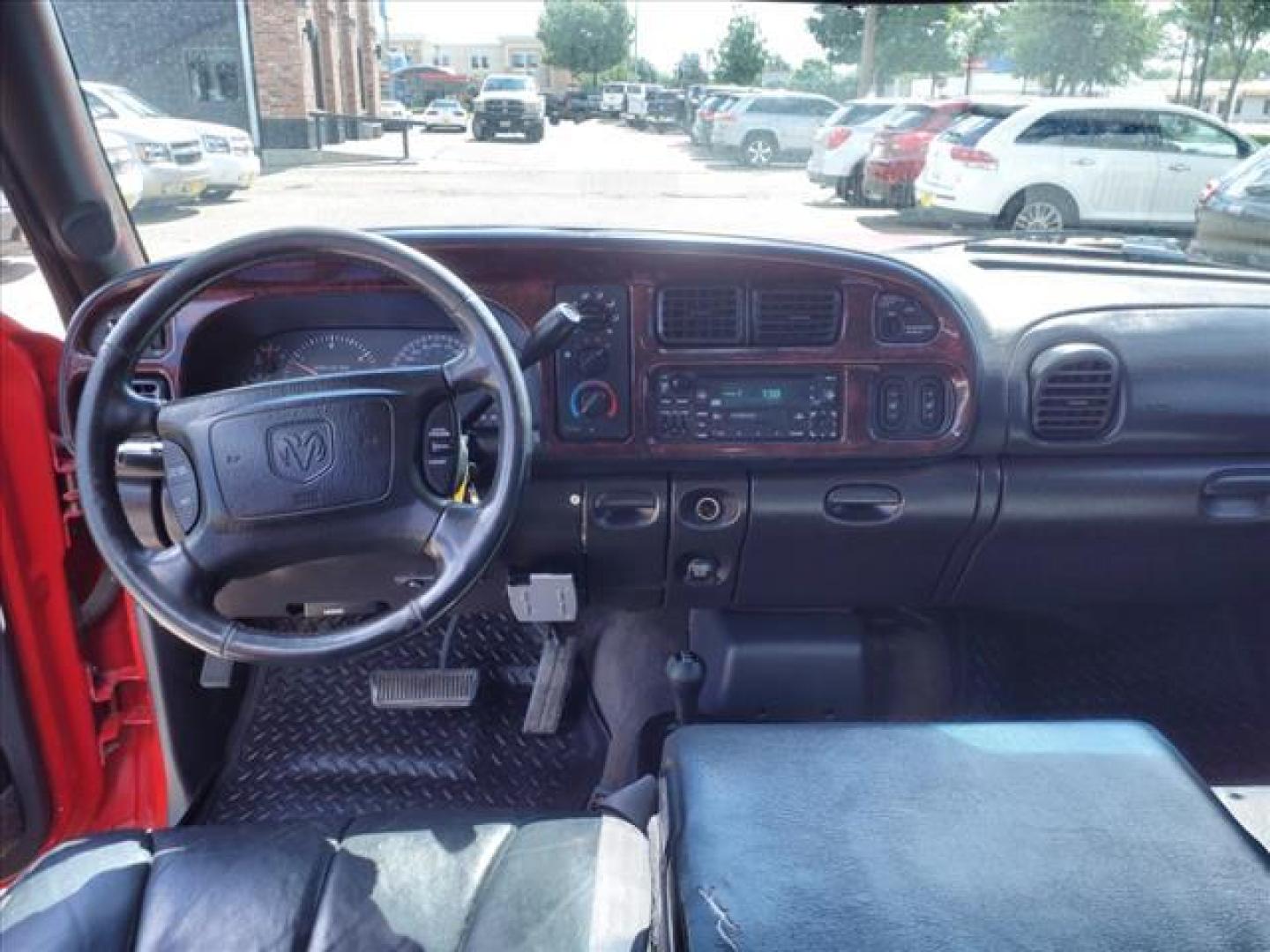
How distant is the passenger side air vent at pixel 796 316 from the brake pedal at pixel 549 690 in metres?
0.90

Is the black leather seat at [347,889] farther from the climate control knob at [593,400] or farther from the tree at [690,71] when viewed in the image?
the tree at [690,71]

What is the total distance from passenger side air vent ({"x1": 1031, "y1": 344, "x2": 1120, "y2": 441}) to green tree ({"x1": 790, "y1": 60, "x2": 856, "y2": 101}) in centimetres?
113

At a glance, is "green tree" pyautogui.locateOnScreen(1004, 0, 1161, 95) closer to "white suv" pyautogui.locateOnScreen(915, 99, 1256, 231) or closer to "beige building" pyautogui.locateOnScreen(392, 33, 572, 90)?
"white suv" pyautogui.locateOnScreen(915, 99, 1256, 231)

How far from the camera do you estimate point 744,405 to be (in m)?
2.08

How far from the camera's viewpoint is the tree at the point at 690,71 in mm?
4283

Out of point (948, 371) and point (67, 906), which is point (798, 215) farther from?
point (67, 906)

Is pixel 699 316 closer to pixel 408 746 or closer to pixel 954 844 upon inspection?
pixel 954 844

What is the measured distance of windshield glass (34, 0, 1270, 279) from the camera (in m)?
2.25

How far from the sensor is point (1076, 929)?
45.6 inches

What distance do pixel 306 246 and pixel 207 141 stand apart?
3.74 ft

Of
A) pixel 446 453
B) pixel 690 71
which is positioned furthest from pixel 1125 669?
pixel 690 71

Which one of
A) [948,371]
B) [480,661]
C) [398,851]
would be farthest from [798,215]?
[398,851]

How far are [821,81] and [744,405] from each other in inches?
79.2

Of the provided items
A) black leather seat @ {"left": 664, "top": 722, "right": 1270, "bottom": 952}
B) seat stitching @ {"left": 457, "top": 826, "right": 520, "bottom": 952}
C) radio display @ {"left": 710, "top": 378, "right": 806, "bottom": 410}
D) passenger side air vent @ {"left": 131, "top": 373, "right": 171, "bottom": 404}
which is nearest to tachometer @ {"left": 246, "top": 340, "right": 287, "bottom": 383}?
passenger side air vent @ {"left": 131, "top": 373, "right": 171, "bottom": 404}
